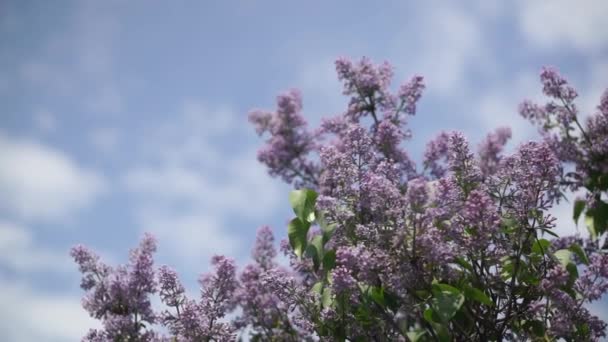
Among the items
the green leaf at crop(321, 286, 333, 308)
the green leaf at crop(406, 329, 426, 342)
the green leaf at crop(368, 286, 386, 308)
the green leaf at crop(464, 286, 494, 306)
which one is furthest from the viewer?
the green leaf at crop(321, 286, 333, 308)

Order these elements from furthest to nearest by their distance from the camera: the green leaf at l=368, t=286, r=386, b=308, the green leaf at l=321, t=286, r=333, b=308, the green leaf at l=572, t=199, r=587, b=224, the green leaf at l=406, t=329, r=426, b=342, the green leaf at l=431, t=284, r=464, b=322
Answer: the green leaf at l=572, t=199, r=587, b=224 < the green leaf at l=321, t=286, r=333, b=308 < the green leaf at l=368, t=286, r=386, b=308 < the green leaf at l=406, t=329, r=426, b=342 < the green leaf at l=431, t=284, r=464, b=322

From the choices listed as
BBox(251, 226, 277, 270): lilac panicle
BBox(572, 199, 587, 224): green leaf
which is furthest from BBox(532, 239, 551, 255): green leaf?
BBox(251, 226, 277, 270): lilac panicle

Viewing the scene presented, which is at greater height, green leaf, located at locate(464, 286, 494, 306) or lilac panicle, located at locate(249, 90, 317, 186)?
lilac panicle, located at locate(249, 90, 317, 186)

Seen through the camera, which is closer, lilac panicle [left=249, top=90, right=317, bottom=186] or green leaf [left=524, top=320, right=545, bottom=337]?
green leaf [left=524, top=320, right=545, bottom=337]

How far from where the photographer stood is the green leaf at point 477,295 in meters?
3.83

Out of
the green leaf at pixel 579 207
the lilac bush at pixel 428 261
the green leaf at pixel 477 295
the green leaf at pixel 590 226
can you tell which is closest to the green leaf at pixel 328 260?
the lilac bush at pixel 428 261

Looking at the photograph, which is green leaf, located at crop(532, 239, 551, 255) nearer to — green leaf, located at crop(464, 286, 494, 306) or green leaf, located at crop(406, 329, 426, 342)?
green leaf, located at crop(464, 286, 494, 306)

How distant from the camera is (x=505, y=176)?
4.32 m

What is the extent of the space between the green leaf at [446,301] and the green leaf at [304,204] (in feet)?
3.82

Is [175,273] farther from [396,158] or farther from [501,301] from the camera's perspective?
[396,158]

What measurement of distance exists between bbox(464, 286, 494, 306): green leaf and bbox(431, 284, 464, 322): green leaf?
0.27 metres

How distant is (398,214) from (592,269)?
6.00 feet

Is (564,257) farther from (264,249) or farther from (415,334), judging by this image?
(264,249)

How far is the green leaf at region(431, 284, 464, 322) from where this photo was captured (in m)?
3.50
